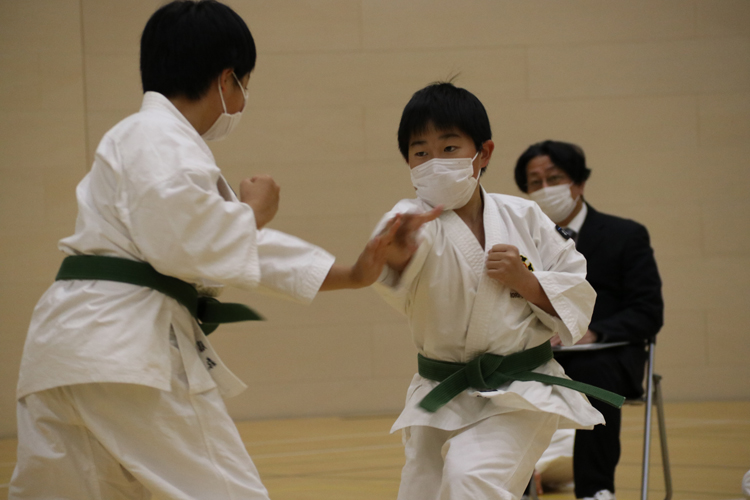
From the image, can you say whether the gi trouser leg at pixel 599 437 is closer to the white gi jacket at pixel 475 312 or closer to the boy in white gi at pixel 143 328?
the white gi jacket at pixel 475 312

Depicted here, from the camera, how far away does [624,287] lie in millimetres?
4031

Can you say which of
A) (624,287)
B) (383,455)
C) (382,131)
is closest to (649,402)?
(624,287)

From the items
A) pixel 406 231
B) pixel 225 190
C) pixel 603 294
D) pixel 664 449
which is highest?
pixel 225 190

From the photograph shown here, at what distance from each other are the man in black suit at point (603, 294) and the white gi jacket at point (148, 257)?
2269mm

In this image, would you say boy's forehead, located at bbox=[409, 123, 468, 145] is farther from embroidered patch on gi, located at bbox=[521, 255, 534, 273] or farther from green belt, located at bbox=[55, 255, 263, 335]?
green belt, located at bbox=[55, 255, 263, 335]

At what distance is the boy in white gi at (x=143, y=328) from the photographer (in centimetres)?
171

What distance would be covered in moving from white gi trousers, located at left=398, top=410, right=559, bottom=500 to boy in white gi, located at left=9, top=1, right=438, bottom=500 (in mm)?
642

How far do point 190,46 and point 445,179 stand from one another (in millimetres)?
919

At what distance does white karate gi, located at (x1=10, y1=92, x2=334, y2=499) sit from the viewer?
5.62ft

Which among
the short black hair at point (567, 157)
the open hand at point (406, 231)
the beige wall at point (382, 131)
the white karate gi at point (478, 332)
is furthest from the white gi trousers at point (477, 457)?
the beige wall at point (382, 131)

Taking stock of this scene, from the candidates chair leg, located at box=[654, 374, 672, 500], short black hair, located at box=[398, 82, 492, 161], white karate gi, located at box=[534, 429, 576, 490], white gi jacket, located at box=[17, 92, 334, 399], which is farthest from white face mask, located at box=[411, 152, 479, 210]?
white karate gi, located at box=[534, 429, 576, 490]

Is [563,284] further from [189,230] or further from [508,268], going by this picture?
[189,230]

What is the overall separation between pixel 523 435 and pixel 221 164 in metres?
4.60

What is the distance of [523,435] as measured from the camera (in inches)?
92.3
